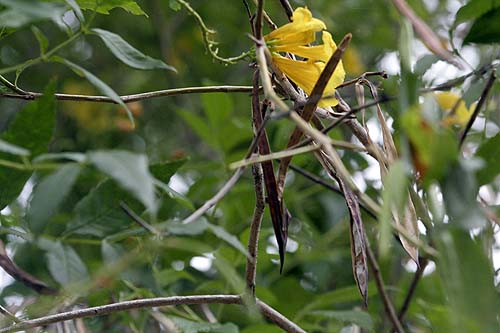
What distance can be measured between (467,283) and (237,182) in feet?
2.22

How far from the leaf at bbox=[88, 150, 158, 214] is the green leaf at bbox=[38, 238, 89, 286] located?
0.81 ft

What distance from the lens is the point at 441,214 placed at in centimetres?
33

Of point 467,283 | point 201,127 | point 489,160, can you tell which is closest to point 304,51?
point 489,160

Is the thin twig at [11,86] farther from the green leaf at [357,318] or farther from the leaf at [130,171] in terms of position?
the green leaf at [357,318]

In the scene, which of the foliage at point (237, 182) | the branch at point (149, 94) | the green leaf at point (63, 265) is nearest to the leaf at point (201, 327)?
the foliage at point (237, 182)

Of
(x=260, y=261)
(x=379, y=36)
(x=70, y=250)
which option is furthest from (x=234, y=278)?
(x=379, y=36)

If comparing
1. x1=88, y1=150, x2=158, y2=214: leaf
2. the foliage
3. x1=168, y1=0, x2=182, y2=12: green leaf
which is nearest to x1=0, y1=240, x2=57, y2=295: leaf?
the foliage

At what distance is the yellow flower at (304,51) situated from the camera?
0.48m

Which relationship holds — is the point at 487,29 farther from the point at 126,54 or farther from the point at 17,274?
A: the point at 17,274

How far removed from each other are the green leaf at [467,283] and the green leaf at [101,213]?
0.31m

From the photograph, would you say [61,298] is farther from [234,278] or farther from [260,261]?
[260,261]

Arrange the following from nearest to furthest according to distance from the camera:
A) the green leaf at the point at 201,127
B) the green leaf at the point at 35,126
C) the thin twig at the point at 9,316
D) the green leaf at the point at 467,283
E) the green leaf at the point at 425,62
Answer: the green leaf at the point at 467,283 → the green leaf at the point at 35,126 → the thin twig at the point at 9,316 → the green leaf at the point at 425,62 → the green leaf at the point at 201,127

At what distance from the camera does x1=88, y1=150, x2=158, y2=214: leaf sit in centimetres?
29

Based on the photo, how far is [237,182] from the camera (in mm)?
961
